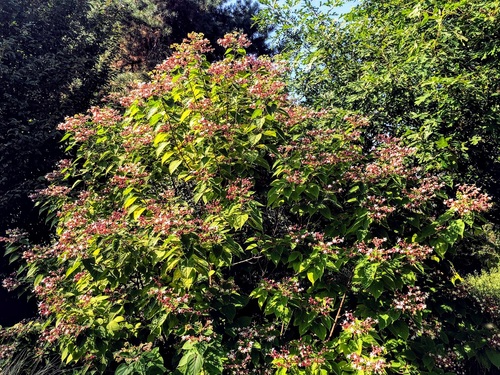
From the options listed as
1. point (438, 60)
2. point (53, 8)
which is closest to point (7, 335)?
point (438, 60)

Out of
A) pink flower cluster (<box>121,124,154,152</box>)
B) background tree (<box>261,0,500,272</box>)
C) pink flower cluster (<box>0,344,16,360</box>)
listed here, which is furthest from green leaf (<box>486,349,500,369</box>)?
pink flower cluster (<box>0,344,16,360</box>)

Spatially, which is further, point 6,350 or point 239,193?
point 6,350

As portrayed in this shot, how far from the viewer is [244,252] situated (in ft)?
9.29

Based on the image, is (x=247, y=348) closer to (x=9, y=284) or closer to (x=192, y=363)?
(x=192, y=363)

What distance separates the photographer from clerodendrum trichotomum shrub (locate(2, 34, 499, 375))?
2.46 meters

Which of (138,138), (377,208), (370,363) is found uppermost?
(138,138)

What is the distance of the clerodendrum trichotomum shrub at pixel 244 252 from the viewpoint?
2457 mm

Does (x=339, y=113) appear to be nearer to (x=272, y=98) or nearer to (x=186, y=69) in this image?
(x=272, y=98)

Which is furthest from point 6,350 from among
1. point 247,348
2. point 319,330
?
point 319,330

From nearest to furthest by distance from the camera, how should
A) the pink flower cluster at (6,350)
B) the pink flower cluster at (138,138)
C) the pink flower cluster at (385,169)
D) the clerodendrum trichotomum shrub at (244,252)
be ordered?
the clerodendrum trichotomum shrub at (244,252) < the pink flower cluster at (385,169) < the pink flower cluster at (138,138) < the pink flower cluster at (6,350)

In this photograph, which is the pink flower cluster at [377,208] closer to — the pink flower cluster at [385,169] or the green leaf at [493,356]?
the pink flower cluster at [385,169]

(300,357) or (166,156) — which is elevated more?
(166,156)

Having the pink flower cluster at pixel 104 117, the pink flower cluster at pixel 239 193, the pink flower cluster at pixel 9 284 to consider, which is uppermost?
the pink flower cluster at pixel 104 117

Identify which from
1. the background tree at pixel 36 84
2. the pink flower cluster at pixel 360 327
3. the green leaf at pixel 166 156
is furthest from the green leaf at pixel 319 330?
→ the background tree at pixel 36 84
